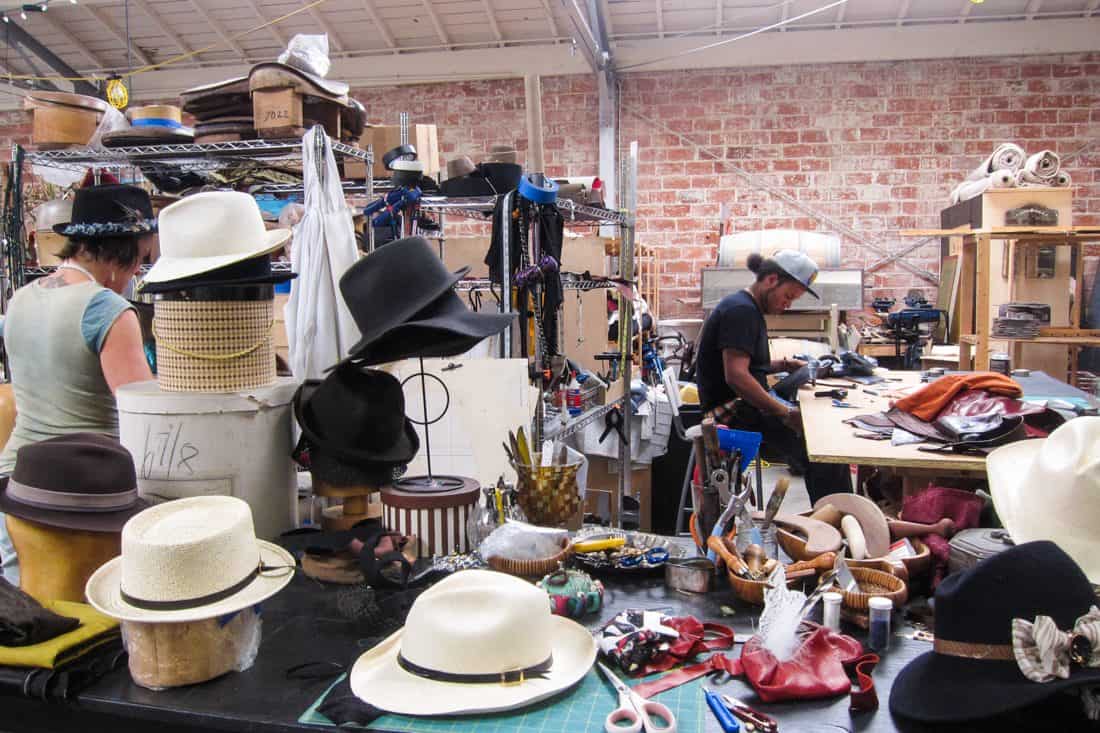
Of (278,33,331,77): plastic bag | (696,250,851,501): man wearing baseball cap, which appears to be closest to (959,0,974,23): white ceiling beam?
(696,250,851,501): man wearing baseball cap

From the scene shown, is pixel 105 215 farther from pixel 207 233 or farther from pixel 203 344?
pixel 203 344

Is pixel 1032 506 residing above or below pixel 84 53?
below

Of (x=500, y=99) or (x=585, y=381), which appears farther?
(x=500, y=99)

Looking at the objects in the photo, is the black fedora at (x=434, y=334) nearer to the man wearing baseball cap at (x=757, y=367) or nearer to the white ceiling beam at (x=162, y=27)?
the man wearing baseball cap at (x=757, y=367)

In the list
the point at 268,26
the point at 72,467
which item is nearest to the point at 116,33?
the point at 268,26

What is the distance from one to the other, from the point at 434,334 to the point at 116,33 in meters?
8.53

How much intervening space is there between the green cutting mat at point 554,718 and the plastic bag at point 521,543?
19.8 inches

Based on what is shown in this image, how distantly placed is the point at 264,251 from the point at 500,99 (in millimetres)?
7304

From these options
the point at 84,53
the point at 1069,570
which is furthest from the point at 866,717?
the point at 84,53

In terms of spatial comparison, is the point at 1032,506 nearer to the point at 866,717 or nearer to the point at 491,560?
the point at 866,717

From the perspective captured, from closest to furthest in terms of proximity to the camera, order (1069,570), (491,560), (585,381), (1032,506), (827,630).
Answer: (1069,570), (827,630), (1032,506), (491,560), (585,381)

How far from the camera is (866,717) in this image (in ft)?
4.46

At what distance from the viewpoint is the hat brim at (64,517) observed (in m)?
1.71

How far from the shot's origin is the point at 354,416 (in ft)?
6.86
